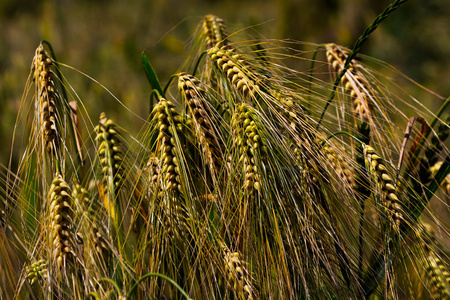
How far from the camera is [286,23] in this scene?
12.6 ft

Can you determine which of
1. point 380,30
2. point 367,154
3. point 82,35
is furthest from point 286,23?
point 367,154

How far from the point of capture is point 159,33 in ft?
13.7

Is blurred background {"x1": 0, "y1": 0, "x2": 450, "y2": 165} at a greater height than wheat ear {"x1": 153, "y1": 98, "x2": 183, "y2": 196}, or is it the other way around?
blurred background {"x1": 0, "y1": 0, "x2": 450, "y2": 165}

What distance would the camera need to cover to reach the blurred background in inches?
130

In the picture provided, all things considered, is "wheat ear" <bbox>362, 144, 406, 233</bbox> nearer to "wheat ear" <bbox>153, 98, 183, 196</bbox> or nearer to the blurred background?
"wheat ear" <bbox>153, 98, 183, 196</bbox>

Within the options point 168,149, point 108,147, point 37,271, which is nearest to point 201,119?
point 168,149

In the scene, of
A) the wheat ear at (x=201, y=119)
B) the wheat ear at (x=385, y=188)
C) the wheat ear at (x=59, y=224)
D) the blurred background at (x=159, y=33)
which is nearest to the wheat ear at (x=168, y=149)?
the wheat ear at (x=201, y=119)

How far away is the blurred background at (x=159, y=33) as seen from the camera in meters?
3.31

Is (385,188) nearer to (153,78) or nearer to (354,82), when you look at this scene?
(354,82)

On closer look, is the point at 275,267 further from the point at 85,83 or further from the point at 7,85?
the point at 85,83

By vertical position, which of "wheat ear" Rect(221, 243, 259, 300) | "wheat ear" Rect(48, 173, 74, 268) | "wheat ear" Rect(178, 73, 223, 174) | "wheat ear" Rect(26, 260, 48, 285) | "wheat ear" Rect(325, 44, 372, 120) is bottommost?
"wheat ear" Rect(26, 260, 48, 285)

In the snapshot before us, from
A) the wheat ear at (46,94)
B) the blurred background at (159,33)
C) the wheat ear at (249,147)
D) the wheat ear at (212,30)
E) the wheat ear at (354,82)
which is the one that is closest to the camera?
the wheat ear at (249,147)

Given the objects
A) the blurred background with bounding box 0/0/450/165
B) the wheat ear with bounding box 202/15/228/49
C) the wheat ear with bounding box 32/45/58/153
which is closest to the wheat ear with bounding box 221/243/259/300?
the wheat ear with bounding box 32/45/58/153

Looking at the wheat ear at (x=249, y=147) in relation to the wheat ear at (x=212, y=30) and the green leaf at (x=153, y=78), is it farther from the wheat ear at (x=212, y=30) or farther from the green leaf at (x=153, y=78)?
the wheat ear at (x=212, y=30)
